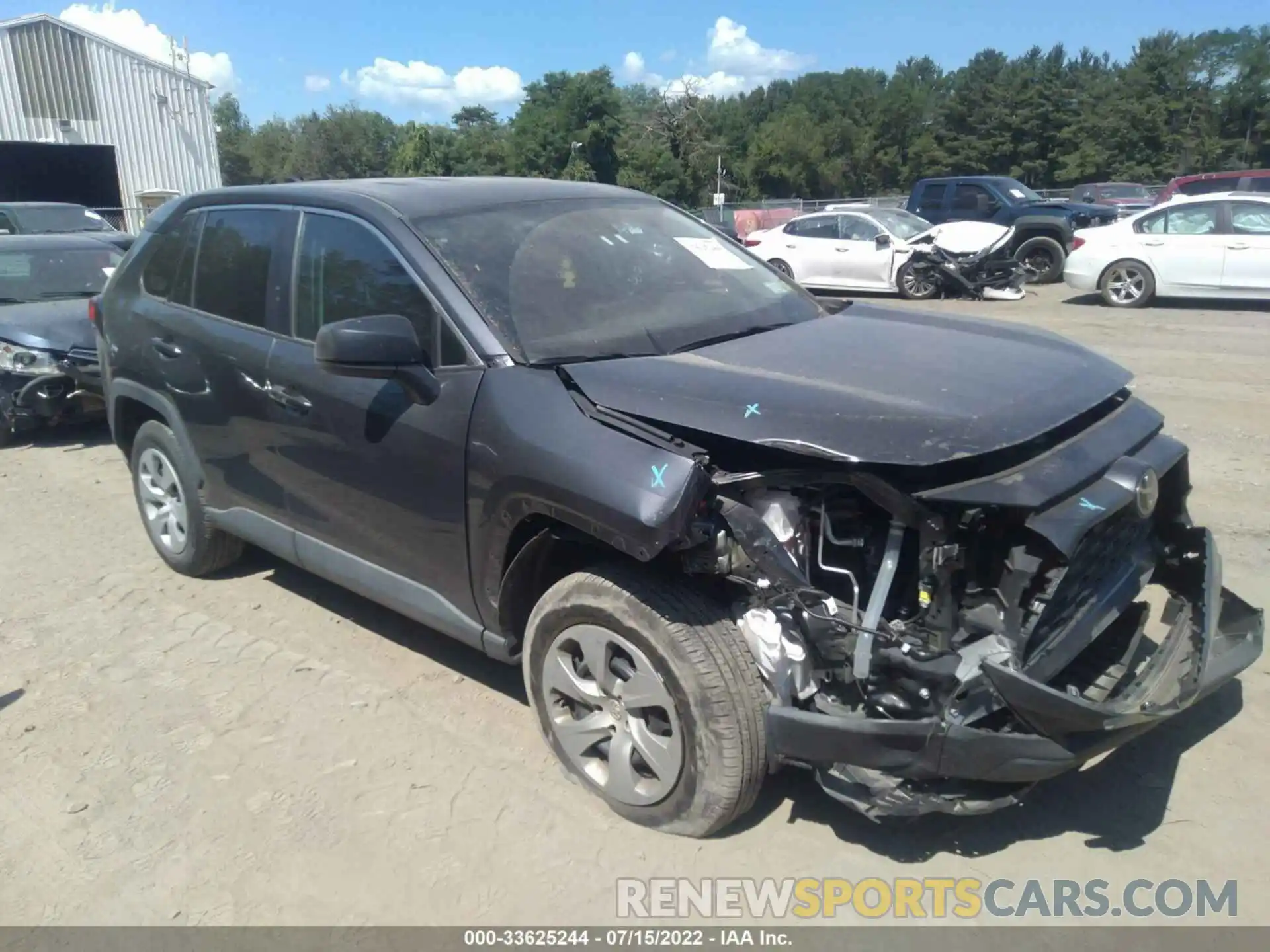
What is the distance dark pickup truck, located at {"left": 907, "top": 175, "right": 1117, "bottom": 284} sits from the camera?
17.3 metres

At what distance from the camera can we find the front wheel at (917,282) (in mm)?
15859

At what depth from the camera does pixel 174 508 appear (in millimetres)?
5113

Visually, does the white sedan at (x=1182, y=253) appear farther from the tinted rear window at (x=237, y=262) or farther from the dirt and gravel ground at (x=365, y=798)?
the tinted rear window at (x=237, y=262)

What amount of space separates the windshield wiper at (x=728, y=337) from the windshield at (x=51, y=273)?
7493mm

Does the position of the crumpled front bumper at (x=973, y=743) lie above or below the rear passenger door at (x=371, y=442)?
below

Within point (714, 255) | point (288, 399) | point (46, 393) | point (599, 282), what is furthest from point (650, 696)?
point (46, 393)

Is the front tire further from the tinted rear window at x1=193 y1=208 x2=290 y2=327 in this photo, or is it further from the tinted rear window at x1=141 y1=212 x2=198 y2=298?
the tinted rear window at x1=141 y1=212 x2=198 y2=298

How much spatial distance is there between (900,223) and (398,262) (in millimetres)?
14883

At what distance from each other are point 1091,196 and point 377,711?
2902 centimetres

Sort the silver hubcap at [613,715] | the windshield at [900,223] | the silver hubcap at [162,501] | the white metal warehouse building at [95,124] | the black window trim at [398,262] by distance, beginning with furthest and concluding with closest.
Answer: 1. the white metal warehouse building at [95,124]
2. the windshield at [900,223]
3. the silver hubcap at [162,501]
4. the black window trim at [398,262]
5. the silver hubcap at [613,715]

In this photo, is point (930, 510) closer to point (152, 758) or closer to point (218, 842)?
point (218, 842)

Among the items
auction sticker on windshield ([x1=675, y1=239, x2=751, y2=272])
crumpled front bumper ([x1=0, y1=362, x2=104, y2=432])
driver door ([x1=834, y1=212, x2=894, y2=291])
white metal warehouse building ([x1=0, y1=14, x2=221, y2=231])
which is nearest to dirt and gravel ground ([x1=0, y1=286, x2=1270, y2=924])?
auction sticker on windshield ([x1=675, y1=239, x2=751, y2=272])

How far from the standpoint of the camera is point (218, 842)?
10.4ft

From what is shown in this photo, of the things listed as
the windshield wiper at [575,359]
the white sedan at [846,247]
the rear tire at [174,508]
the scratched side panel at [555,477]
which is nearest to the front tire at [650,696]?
the scratched side panel at [555,477]
